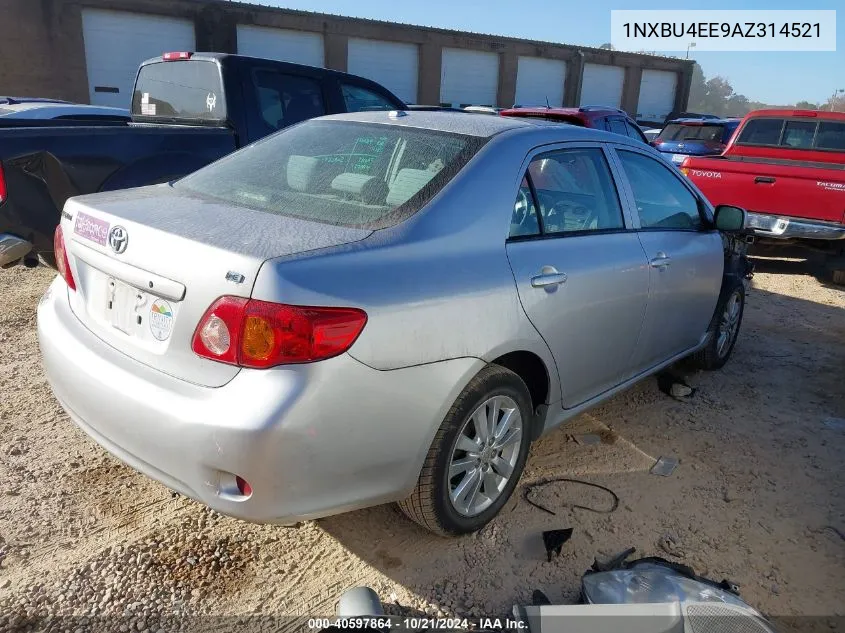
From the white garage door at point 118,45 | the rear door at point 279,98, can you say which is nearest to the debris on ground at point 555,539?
the rear door at point 279,98

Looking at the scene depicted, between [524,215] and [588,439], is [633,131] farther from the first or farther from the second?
[524,215]

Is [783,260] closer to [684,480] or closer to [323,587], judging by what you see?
[684,480]

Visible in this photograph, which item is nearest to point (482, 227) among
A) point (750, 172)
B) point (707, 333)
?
point (707, 333)

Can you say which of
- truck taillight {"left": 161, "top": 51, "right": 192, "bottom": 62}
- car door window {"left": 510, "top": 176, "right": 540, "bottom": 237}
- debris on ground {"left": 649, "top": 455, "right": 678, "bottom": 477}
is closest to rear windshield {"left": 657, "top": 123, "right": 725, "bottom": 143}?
truck taillight {"left": 161, "top": 51, "right": 192, "bottom": 62}

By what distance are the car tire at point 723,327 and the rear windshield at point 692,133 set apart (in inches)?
320

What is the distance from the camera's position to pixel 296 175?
278 cm

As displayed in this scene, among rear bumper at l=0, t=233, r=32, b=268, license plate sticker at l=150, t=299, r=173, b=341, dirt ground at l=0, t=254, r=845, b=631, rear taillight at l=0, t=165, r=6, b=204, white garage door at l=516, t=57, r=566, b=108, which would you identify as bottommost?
dirt ground at l=0, t=254, r=845, b=631

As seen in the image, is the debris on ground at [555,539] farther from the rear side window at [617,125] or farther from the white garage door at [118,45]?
the white garage door at [118,45]

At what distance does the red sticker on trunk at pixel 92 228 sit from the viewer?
2.34 meters

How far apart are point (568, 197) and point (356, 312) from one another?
1.46 metres

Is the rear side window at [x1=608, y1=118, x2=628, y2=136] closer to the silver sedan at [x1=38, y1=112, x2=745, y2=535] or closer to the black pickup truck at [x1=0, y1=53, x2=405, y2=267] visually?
the black pickup truck at [x1=0, y1=53, x2=405, y2=267]

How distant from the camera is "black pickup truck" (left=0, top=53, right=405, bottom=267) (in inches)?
157

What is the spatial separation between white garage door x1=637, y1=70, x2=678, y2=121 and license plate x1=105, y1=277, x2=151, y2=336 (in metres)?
33.8

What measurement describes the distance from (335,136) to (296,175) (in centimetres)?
35
